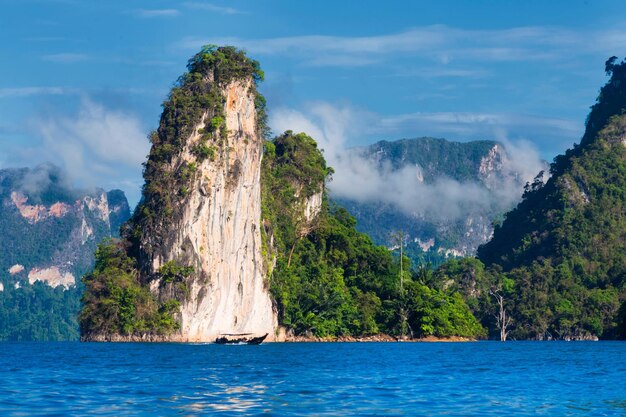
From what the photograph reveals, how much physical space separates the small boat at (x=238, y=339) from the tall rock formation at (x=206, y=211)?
5.06 meters

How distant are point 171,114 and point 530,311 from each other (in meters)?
64.5

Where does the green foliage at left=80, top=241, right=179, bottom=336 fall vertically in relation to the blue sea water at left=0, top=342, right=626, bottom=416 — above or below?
above

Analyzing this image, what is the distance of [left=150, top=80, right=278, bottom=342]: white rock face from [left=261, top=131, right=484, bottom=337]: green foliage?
193 inches

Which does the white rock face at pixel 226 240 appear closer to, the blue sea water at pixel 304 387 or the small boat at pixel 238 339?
the small boat at pixel 238 339

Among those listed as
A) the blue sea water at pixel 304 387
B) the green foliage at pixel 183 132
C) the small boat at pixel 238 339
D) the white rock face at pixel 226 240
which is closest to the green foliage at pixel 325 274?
the white rock face at pixel 226 240

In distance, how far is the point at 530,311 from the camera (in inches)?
5571

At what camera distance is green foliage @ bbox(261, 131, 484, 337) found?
106 meters

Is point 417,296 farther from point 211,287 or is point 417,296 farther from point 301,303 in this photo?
point 211,287

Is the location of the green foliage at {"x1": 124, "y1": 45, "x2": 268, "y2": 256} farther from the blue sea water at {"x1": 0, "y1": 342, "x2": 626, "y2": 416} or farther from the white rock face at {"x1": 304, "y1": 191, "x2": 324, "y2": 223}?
the blue sea water at {"x1": 0, "y1": 342, "x2": 626, "y2": 416}

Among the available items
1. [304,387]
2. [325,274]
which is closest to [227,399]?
[304,387]

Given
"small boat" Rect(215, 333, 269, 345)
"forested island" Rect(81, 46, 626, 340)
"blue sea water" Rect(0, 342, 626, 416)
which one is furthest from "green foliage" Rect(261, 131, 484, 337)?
"blue sea water" Rect(0, 342, 626, 416)

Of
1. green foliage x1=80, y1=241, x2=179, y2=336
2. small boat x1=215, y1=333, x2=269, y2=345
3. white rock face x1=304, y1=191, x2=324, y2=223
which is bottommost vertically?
small boat x1=215, y1=333, x2=269, y2=345

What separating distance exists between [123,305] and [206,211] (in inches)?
445

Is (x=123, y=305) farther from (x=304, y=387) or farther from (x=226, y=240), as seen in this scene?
(x=304, y=387)
